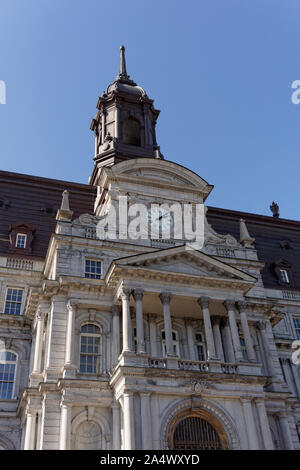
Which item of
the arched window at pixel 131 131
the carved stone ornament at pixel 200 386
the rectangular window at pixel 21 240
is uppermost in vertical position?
the arched window at pixel 131 131

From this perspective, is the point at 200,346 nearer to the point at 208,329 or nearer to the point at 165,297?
the point at 208,329

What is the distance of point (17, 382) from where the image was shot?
1134 inches

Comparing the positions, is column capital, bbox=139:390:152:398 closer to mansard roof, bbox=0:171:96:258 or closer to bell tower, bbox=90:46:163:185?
mansard roof, bbox=0:171:96:258

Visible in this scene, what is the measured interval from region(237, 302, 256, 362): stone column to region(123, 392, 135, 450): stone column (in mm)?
6892

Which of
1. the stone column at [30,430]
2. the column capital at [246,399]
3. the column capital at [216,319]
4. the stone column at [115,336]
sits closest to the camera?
the stone column at [30,430]

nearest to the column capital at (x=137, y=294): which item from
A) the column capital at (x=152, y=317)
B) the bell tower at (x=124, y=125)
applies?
the column capital at (x=152, y=317)

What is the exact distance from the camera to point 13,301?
31.4 meters

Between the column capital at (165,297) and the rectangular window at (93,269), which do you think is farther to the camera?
the rectangular window at (93,269)

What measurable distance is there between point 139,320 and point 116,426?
16.4 feet

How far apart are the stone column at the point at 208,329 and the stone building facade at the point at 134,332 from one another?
0.21 ft

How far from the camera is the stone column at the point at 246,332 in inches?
1053

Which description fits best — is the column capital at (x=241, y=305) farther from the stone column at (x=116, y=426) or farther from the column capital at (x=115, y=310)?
the stone column at (x=116, y=426)

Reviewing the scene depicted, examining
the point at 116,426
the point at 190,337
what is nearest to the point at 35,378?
the point at 116,426
